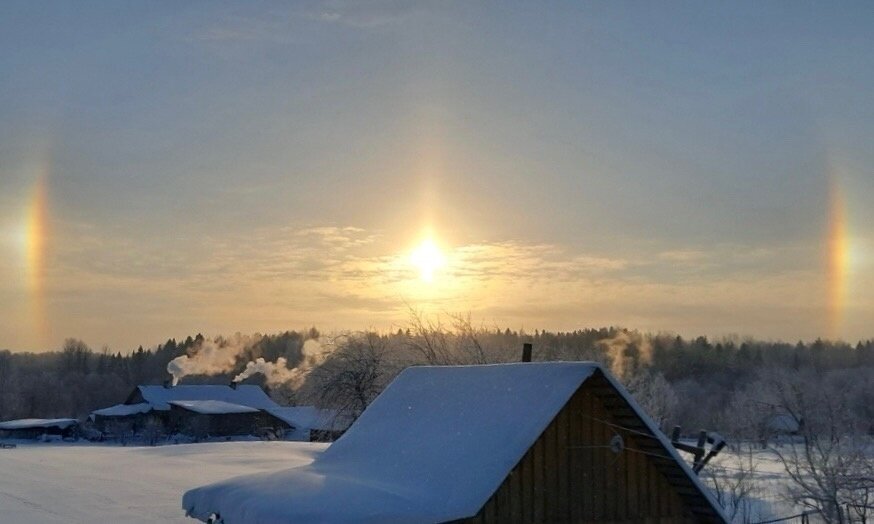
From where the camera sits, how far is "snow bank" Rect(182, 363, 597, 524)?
600 inches

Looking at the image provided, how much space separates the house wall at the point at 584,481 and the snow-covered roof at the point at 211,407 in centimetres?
7640

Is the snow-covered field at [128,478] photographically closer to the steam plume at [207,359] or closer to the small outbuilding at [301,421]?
the small outbuilding at [301,421]

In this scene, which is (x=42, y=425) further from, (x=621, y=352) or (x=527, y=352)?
(x=527, y=352)

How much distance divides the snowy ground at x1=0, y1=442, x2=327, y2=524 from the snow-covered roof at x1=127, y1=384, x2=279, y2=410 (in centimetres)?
3515

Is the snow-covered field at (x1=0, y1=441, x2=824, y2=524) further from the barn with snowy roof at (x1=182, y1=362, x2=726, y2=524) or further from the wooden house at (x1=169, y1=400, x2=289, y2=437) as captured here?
the wooden house at (x1=169, y1=400, x2=289, y2=437)

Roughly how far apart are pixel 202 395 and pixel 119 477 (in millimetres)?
58342

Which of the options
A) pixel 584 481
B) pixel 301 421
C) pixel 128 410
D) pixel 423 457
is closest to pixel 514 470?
pixel 584 481

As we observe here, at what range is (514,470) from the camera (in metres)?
15.6

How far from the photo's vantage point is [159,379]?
17600 cm

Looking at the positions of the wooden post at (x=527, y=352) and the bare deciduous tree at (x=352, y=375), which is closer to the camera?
the wooden post at (x=527, y=352)

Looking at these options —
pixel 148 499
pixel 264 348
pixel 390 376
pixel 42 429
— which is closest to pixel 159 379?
pixel 264 348

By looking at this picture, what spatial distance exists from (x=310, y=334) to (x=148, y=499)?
155m

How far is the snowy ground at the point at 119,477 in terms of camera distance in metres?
30.2

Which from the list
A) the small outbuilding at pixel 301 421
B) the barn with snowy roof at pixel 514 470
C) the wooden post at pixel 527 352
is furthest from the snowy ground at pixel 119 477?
the small outbuilding at pixel 301 421
